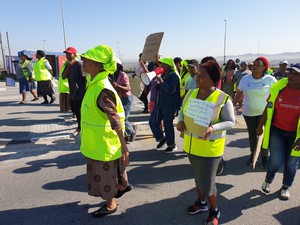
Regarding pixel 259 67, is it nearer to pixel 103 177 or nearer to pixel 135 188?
pixel 135 188

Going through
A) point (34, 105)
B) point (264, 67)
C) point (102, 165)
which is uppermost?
point (264, 67)

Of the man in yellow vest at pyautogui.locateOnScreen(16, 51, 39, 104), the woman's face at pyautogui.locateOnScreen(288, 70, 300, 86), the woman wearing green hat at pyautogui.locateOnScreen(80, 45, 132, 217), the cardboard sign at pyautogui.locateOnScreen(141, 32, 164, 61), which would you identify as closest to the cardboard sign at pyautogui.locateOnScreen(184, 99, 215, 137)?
the woman wearing green hat at pyautogui.locateOnScreen(80, 45, 132, 217)

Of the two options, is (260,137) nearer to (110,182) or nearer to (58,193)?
(110,182)

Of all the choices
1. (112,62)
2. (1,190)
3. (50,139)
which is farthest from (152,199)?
(50,139)

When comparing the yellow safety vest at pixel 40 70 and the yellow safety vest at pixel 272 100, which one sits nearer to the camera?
the yellow safety vest at pixel 272 100

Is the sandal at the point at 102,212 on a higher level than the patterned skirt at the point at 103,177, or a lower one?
lower

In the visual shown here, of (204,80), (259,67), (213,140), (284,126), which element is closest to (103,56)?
(204,80)

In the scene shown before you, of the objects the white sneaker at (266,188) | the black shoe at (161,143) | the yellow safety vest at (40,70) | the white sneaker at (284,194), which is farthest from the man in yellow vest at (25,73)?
the white sneaker at (284,194)

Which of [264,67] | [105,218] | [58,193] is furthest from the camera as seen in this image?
[264,67]

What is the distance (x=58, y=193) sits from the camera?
3.60 metres

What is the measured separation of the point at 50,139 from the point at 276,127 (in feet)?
15.0

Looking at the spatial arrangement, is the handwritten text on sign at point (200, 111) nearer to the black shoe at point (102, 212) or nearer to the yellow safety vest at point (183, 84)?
the black shoe at point (102, 212)

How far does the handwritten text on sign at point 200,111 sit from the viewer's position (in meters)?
2.52

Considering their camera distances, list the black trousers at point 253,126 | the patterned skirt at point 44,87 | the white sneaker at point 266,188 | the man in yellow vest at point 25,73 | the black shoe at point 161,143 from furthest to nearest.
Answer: the man in yellow vest at point 25,73
the patterned skirt at point 44,87
the black shoe at point 161,143
the black trousers at point 253,126
the white sneaker at point 266,188
